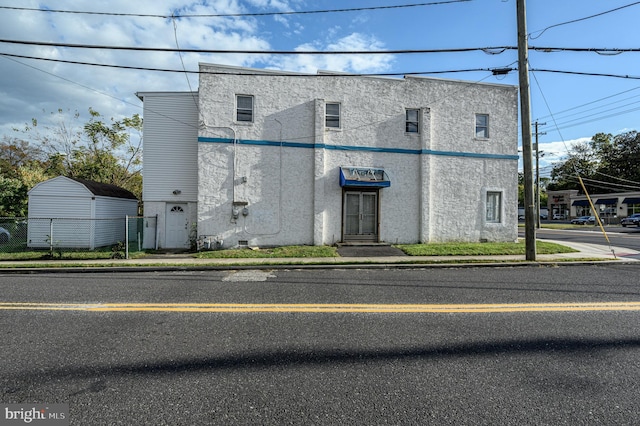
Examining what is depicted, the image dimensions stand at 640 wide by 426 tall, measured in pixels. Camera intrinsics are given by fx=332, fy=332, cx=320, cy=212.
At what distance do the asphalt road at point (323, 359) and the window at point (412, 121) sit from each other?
1057 cm

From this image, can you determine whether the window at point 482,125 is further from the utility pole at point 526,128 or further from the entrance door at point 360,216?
the entrance door at point 360,216

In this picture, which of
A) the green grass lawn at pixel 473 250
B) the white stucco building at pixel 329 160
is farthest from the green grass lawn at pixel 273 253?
the green grass lawn at pixel 473 250

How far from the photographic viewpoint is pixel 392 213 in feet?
50.0

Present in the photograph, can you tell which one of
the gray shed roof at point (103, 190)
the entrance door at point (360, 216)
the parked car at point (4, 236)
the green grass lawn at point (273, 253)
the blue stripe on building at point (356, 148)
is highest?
the blue stripe on building at point (356, 148)

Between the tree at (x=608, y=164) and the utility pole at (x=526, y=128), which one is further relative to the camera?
the tree at (x=608, y=164)

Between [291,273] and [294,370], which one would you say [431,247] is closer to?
[291,273]

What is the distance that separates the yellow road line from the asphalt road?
0.06 meters

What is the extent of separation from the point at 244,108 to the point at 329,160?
435 cm

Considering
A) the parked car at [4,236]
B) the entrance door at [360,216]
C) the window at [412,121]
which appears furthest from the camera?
the window at [412,121]

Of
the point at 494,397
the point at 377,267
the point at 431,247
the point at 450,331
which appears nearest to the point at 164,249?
the point at 377,267

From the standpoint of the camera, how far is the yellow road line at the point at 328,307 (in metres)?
5.39

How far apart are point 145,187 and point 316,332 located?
44.6ft

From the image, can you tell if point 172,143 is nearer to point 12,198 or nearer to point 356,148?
point 356,148

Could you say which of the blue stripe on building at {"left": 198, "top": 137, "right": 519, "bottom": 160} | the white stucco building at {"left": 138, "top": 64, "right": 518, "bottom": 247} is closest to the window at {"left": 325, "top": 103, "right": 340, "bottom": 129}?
the white stucco building at {"left": 138, "top": 64, "right": 518, "bottom": 247}
